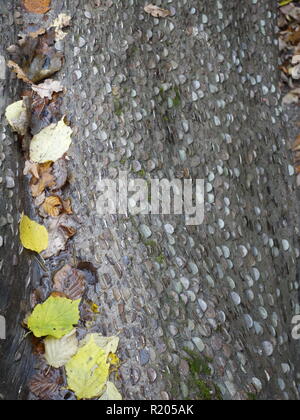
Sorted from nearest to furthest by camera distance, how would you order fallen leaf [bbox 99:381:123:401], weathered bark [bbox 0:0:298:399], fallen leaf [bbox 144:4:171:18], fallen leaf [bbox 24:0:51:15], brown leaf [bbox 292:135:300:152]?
fallen leaf [bbox 99:381:123:401]
weathered bark [bbox 0:0:298:399]
fallen leaf [bbox 24:0:51:15]
fallen leaf [bbox 144:4:171:18]
brown leaf [bbox 292:135:300:152]

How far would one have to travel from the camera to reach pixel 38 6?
221 cm

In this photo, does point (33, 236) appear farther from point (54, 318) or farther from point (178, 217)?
point (178, 217)

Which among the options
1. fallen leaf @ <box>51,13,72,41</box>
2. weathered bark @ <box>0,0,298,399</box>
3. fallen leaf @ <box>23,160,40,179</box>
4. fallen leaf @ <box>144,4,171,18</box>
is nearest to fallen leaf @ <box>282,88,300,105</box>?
weathered bark @ <box>0,0,298,399</box>

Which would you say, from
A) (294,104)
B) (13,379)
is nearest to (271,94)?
(294,104)

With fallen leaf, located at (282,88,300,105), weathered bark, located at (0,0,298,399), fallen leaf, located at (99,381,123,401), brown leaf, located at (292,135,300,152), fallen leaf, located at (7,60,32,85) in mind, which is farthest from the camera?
fallen leaf, located at (282,88,300,105)

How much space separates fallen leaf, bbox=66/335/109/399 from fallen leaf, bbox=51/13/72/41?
1.12 metres

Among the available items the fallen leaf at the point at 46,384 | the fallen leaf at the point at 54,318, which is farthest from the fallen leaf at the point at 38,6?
the fallen leaf at the point at 46,384

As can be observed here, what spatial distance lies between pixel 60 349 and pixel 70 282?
212 mm

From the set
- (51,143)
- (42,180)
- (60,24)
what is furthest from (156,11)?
(42,180)

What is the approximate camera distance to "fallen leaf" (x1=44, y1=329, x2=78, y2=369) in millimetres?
1783

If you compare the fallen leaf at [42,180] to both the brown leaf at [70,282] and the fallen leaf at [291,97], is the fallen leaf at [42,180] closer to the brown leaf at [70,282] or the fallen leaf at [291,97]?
the brown leaf at [70,282]

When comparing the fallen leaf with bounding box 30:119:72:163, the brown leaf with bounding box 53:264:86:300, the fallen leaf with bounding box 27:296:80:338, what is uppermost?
the fallen leaf with bounding box 30:119:72:163

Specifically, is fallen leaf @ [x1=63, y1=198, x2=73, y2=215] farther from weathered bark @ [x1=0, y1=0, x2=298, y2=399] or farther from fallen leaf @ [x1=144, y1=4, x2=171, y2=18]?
fallen leaf @ [x1=144, y1=4, x2=171, y2=18]

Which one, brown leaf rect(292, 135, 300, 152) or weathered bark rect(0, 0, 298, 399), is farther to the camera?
brown leaf rect(292, 135, 300, 152)
